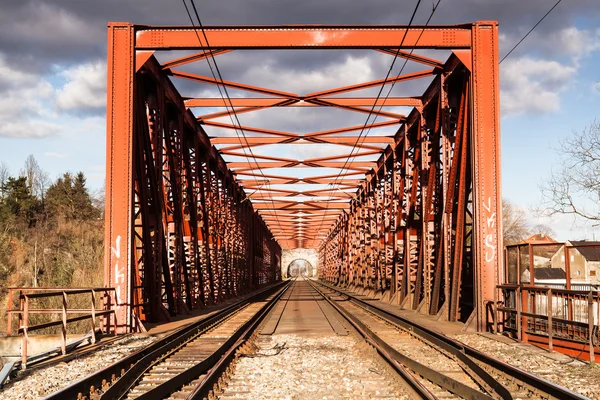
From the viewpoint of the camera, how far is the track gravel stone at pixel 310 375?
7.14m

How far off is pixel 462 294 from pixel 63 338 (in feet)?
37.4

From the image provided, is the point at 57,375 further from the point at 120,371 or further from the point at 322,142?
the point at 322,142

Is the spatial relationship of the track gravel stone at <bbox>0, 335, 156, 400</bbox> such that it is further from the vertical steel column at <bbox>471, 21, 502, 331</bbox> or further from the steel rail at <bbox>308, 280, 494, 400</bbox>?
the vertical steel column at <bbox>471, 21, 502, 331</bbox>

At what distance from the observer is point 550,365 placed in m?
8.93

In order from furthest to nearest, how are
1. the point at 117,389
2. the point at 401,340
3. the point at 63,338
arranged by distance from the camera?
the point at 401,340 → the point at 63,338 → the point at 117,389

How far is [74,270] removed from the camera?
31.1 meters

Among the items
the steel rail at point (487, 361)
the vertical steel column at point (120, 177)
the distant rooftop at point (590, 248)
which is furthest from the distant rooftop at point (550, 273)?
the vertical steel column at point (120, 177)

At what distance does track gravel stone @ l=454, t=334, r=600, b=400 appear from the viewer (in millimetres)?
7488

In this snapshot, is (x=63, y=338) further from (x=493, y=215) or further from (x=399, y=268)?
(x=399, y=268)

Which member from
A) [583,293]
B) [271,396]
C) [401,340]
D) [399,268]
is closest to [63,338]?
[271,396]

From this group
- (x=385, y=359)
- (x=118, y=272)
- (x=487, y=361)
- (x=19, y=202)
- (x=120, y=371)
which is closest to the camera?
(x=120, y=371)

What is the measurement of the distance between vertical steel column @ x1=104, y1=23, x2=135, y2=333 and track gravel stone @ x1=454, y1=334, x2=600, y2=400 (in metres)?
7.37

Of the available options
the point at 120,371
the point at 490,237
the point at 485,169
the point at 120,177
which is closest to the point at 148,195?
the point at 120,177

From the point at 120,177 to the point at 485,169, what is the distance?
27.4 ft
